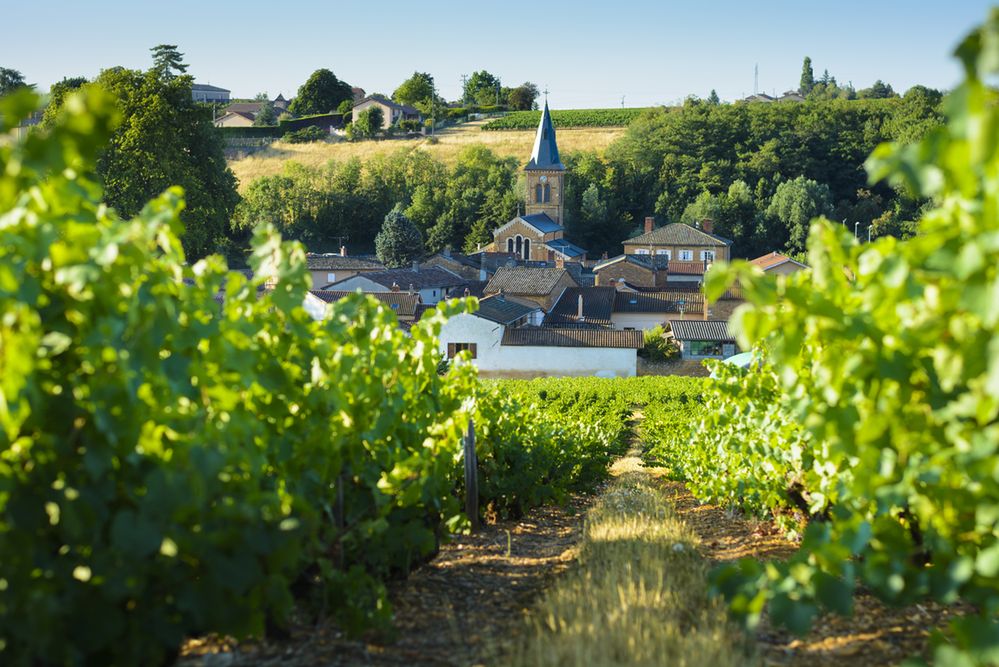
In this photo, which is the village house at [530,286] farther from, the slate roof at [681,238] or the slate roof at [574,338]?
the slate roof at [681,238]

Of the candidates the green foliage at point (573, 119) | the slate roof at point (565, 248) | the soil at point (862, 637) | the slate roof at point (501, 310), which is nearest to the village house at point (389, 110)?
the green foliage at point (573, 119)

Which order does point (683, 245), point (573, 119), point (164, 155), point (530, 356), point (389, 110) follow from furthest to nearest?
point (389, 110) < point (573, 119) < point (683, 245) < point (530, 356) < point (164, 155)

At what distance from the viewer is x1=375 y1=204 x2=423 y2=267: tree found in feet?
230

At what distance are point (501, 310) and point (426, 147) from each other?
167 feet

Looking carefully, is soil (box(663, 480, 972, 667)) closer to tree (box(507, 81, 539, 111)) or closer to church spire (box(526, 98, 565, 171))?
A: church spire (box(526, 98, 565, 171))

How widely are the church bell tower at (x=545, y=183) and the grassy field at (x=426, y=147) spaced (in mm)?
10532

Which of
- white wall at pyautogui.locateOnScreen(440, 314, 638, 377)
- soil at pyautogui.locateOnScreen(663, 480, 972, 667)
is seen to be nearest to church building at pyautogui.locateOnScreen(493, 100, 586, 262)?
white wall at pyautogui.locateOnScreen(440, 314, 638, 377)

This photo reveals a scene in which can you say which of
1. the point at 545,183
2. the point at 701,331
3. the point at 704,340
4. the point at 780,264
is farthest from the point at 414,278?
the point at 545,183

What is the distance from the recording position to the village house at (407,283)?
5194 cm

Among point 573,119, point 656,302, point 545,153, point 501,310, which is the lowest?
point 656,302

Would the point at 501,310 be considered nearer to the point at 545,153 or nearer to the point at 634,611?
the point at 545,153

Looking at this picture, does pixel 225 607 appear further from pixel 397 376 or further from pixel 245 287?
pixel 397 376

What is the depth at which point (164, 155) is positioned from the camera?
3662cm

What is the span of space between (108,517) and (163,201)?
1.28 metres
